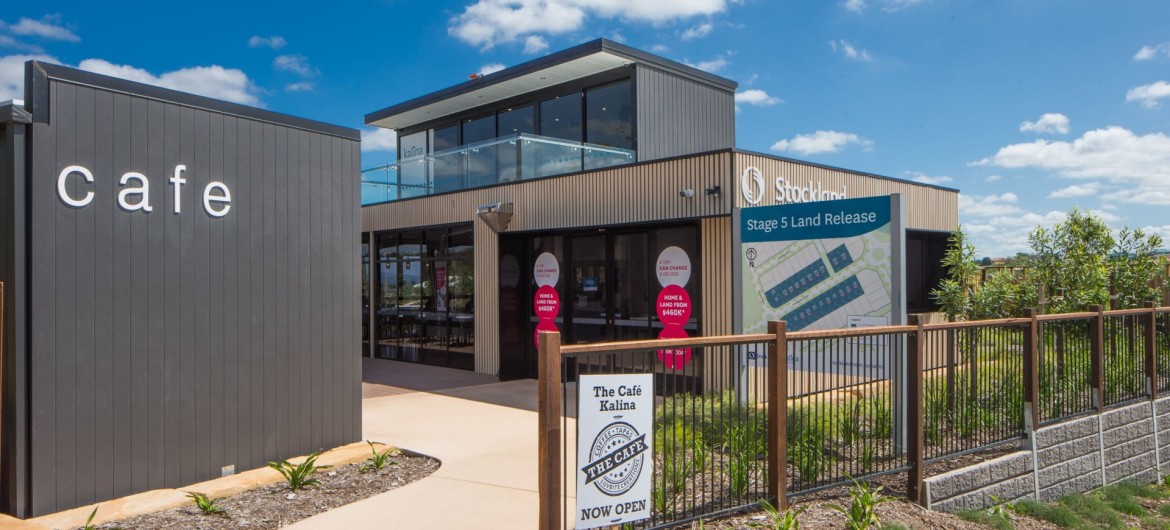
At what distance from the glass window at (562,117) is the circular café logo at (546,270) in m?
3.84

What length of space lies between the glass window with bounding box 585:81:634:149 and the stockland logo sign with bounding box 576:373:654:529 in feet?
35.4

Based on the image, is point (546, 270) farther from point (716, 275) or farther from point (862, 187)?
point (862, 187)

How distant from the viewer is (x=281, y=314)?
7230mm

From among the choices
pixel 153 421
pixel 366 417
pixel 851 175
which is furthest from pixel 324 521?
pixel 851 175

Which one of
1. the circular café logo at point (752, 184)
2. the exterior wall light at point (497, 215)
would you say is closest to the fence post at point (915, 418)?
the circular café logo at point (752, 184)

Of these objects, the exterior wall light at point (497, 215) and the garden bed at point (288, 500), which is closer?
the garden bed at point (288, 500)

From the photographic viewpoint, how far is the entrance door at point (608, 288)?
11.6 m

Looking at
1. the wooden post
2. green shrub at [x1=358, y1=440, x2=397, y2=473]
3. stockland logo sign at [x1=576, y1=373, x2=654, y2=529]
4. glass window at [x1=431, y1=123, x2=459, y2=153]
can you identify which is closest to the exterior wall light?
green shrub at [x1=358, y1=440, x2=397, y2=473]

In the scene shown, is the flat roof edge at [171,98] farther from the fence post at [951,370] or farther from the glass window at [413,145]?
the glass window at [413,145]

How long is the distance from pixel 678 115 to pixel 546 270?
4.83m

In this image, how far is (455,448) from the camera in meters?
7.78

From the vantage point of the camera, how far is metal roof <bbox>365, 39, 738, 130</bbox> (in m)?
14.7

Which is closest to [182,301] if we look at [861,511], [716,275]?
[861,511]

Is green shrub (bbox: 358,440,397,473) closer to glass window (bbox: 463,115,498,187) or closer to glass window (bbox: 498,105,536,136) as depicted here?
glass window (bbox: 463,115,498,187)
